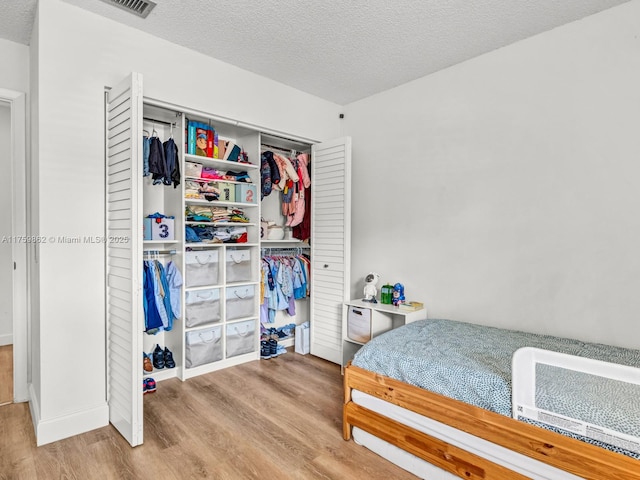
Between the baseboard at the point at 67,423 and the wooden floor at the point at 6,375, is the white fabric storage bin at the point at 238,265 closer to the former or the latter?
the baseboard at the point at 67,423

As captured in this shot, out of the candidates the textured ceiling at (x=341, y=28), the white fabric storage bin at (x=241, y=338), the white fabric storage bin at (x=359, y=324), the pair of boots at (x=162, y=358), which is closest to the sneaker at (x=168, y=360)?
the pair of boots at (x=162, y=358)

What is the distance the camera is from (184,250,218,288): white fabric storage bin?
3.25m

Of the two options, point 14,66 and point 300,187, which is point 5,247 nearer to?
point 14,66

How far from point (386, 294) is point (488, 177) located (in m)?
1.31

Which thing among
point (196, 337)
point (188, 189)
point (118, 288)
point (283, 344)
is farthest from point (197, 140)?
point (283, 344)

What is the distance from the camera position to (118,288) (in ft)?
7.75

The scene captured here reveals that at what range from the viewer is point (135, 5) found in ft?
7.63

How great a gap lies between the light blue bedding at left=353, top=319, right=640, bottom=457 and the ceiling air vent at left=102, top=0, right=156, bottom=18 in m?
2.56

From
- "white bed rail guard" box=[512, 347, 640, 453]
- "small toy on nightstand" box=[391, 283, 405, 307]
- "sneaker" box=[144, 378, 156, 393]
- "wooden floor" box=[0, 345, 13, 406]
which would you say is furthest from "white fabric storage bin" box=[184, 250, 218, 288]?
"white bed rail guard" box=[512, 347, 640, 453]

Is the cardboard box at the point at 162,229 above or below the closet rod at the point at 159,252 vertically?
above

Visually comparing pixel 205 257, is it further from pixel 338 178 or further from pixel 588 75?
pixel 588 75

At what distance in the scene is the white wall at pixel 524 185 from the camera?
232cm

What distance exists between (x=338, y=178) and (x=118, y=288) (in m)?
2.14

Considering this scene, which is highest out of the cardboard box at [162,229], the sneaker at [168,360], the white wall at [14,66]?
the white wall at [14,66]
